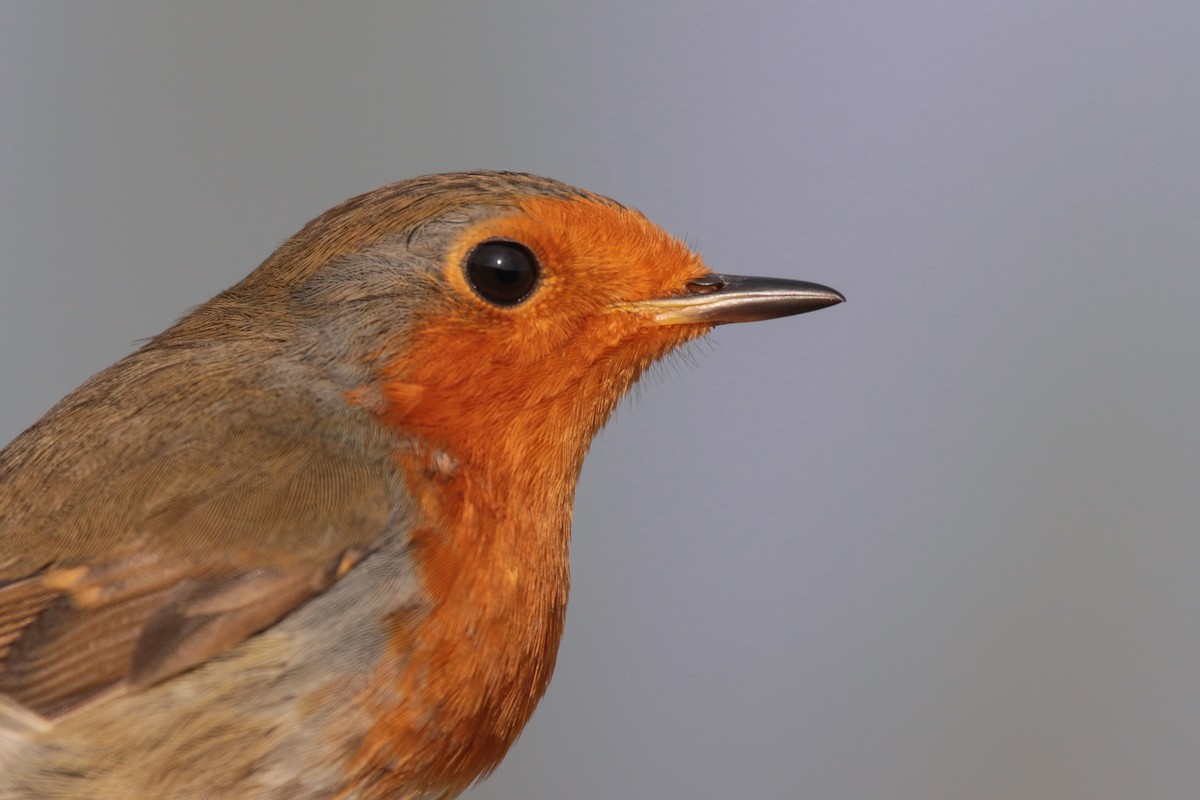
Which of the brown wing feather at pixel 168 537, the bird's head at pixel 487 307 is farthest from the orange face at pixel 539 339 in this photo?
the brown wing feather at pixel 168 537

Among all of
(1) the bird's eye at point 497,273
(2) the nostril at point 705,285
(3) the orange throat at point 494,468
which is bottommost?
(3) the orange throat at point 494,468

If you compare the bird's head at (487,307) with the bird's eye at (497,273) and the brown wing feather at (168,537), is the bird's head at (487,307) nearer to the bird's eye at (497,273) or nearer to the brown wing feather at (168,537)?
the bird's eye at (497,273)

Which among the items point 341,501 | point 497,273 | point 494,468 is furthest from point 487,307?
point 341,501

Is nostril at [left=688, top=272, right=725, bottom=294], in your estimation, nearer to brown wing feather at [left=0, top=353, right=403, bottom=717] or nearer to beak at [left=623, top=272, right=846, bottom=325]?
beak at [left=623, top=272, right=846, bottom=325]

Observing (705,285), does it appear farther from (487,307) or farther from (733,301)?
(487,307)

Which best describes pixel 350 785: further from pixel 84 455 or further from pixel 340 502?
pixel 84 455

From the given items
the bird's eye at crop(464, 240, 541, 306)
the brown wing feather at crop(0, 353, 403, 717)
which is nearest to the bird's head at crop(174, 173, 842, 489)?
the bird's eye at crop(464, 240, 541, 306)

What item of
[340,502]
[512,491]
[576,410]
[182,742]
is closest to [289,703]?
[182,742]
